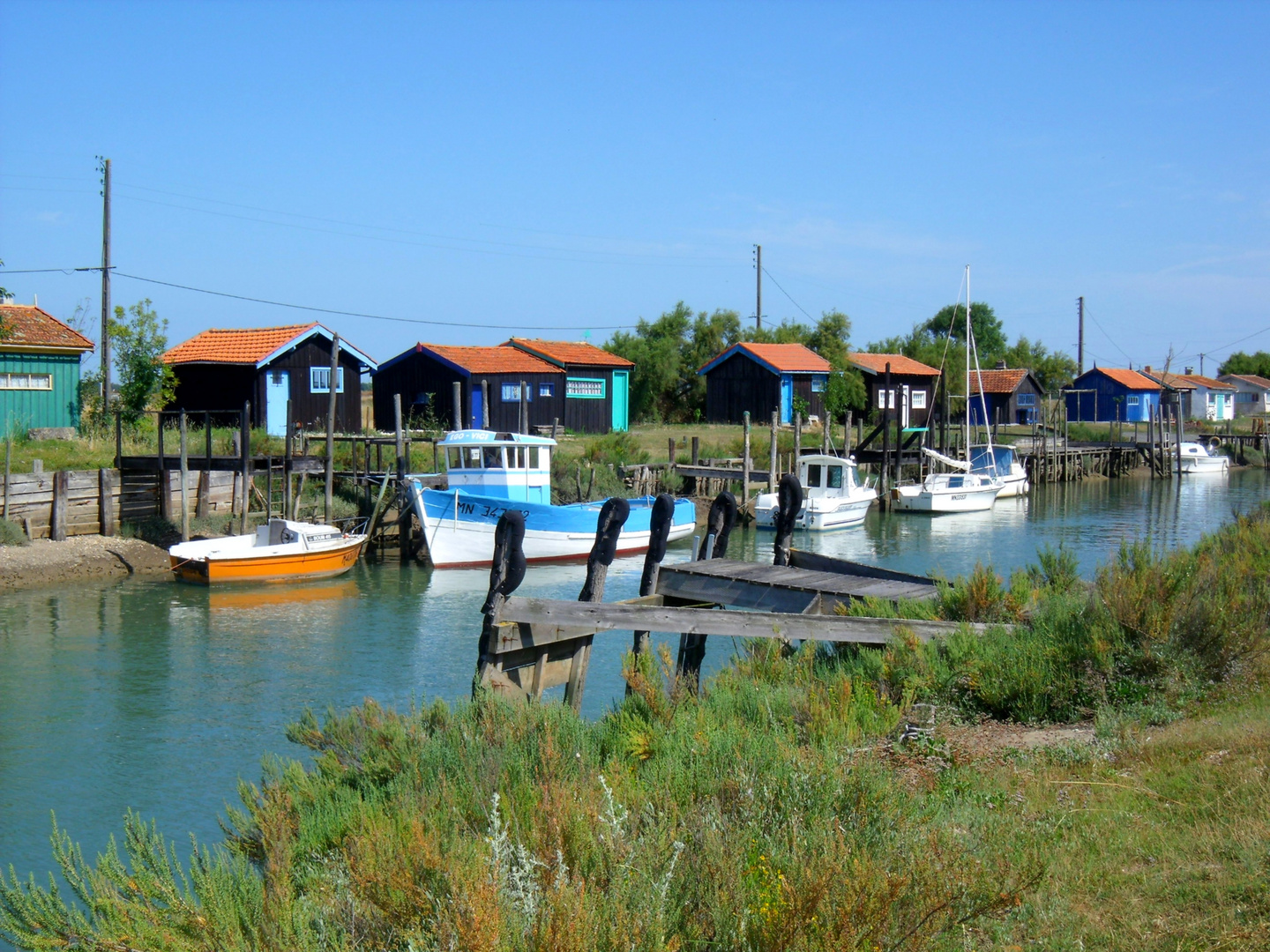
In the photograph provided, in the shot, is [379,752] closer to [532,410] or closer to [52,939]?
[52,939]

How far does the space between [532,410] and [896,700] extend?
3631 centimetres

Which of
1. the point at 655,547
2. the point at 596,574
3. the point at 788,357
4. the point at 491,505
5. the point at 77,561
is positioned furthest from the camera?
the point at 788,357

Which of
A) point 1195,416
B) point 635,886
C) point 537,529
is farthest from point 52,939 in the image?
point 1195,416

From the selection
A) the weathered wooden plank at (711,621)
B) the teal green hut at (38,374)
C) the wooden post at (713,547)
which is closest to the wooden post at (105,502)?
the teal green hut at (38,374)

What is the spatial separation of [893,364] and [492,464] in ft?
116

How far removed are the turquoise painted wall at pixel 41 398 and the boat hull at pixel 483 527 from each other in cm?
1226

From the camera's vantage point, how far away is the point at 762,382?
52031 millimetres

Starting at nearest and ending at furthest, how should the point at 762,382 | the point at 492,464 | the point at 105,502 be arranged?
the point at 105,502, the point at 492,464, the point at 762,382

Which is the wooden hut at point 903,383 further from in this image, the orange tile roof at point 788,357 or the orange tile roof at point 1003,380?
the orange tile roof at point 1003,380

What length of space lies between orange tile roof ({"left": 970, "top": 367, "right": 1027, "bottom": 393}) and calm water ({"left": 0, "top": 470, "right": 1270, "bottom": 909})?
39393mm

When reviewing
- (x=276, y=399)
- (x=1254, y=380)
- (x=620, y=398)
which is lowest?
(x=276, y=399)

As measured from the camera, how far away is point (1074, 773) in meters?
6.72

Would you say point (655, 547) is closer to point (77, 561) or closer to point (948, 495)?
point (77, 561)

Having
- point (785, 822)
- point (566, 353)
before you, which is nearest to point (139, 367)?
point (566, 353)
